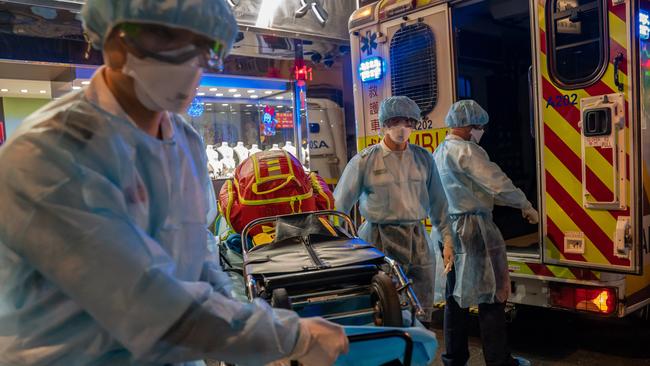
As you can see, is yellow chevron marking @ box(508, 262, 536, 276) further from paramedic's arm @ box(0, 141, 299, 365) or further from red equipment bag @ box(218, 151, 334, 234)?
paramedic's arm @ box(0, 141, 299, 365)

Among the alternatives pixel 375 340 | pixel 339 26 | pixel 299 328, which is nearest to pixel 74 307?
pixel 299 328

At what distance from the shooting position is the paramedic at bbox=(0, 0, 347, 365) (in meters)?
0.94

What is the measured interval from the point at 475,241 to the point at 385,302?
1.60 m

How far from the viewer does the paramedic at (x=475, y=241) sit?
11.2ft

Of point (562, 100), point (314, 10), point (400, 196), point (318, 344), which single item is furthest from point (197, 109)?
point (318, 344)

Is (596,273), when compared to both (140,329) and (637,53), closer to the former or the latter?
(637,53)

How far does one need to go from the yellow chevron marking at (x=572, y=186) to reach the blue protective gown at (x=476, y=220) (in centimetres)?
26

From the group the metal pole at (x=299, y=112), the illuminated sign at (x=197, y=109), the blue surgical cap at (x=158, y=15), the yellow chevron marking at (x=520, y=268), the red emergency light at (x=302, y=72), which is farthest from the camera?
the metal pole at (x=299, y=112)

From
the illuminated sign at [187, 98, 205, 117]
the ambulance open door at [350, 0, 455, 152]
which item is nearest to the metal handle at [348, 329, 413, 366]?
the ambulance open door at [350, 0, 455, 152]

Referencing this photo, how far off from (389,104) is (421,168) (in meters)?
0.45

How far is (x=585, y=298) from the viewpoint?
3209mm

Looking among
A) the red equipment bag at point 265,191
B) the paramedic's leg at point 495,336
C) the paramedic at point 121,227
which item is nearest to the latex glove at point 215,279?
the paramedic at point 121,227

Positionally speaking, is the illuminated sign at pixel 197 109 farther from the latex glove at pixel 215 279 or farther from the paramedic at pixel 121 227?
the paramedic at pixel 121 227

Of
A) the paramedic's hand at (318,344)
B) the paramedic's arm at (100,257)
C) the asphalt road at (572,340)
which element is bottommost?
the asphalt road at (572,340)
